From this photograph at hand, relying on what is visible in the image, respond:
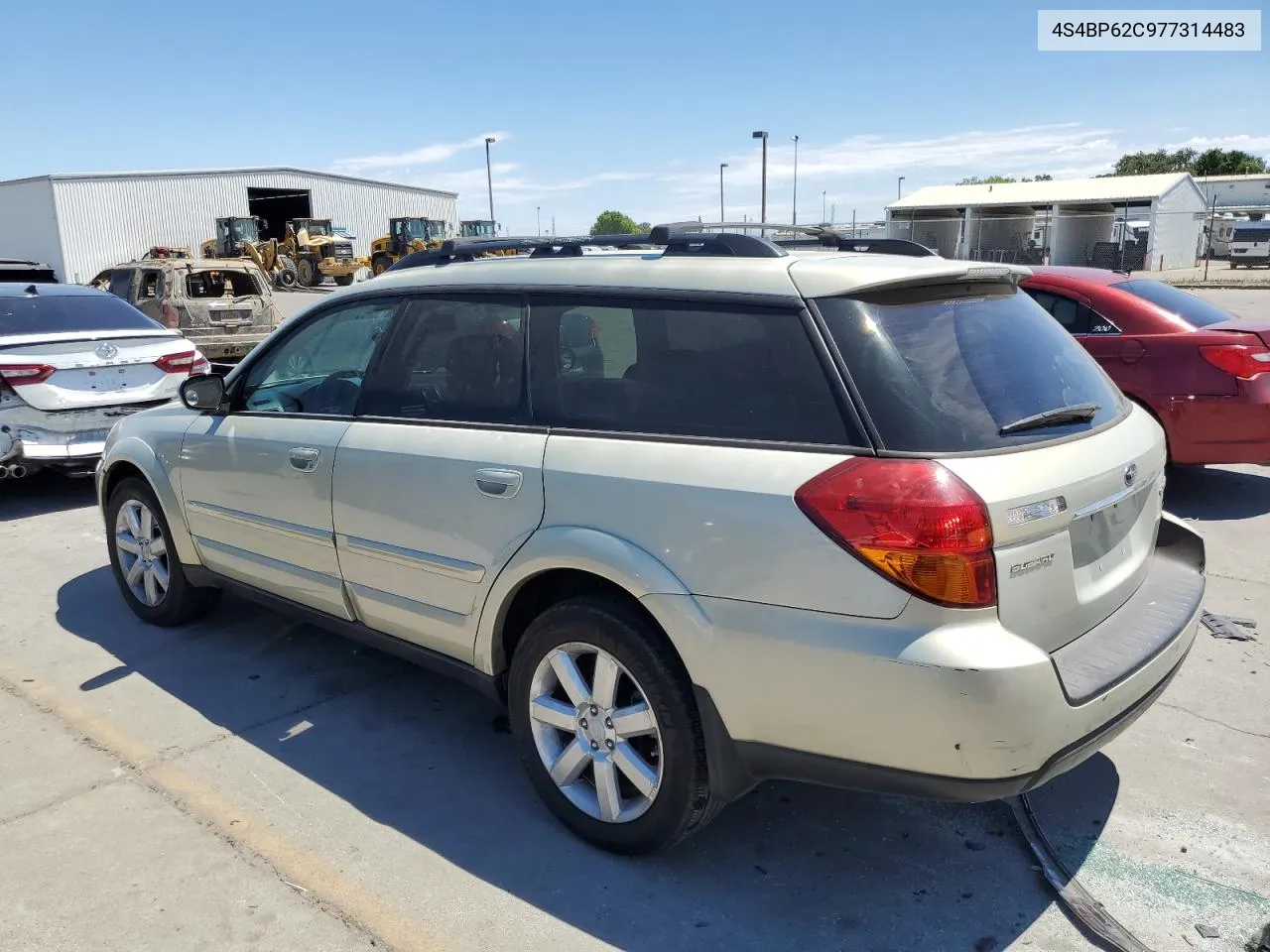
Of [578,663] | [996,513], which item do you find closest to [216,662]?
[578,663]

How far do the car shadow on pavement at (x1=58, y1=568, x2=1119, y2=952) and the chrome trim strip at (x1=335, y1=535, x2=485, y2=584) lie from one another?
0.77 meters

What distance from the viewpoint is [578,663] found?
3.05 metres

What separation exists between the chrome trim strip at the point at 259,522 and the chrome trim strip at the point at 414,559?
147mm

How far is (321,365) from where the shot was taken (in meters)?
4.25

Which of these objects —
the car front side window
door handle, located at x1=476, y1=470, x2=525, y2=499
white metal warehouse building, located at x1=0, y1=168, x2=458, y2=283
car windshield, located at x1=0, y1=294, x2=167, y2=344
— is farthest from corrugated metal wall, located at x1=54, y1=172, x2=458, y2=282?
door handle, located at x1=476, y1=470, x2=525, y2=499

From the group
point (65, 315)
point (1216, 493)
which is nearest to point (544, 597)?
point (1216, 493)

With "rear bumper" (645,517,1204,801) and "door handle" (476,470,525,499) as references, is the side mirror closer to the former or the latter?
"door handle" (476,470,525,499)

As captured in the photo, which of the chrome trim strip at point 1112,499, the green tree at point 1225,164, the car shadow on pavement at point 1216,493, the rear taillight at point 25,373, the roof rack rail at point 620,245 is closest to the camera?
the chrome trim strip at point 1112,499

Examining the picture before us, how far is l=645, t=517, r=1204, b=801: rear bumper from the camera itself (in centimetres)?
233

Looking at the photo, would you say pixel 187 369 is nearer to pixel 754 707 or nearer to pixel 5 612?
pixel 5 612

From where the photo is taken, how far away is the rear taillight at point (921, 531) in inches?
91.7

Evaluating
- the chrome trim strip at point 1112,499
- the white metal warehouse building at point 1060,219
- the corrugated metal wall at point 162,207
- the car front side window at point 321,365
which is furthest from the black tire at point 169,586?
the corrugated metal wall at point 162,207

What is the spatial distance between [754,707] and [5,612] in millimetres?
4616

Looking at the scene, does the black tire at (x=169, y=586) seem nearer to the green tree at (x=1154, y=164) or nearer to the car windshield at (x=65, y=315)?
the car windshield at (x=65, y=315)
